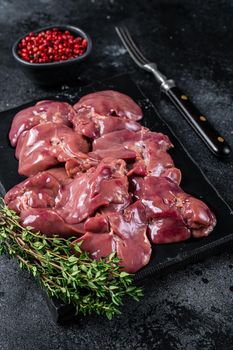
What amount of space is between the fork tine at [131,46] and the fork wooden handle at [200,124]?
0.42 m

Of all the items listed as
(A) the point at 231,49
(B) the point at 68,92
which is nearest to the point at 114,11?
(A) the point at 231,49

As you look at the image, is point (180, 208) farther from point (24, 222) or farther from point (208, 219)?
point (24, 222)

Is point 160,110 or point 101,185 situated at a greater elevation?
point 101,185

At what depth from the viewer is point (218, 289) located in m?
2.72

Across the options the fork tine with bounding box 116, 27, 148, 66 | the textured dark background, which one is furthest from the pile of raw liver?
Result: the fork tine with bounding box 116, 27, 148, 66

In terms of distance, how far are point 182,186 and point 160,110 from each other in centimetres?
81

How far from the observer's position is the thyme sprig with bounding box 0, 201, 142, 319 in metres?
2.34

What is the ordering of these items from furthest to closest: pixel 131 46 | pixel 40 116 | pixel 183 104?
1. pixel 131 46
2. pixel 183 104
3. pixel 40 116

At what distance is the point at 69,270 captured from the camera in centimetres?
235

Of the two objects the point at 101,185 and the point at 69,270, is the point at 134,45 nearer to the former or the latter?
the point at 101,185

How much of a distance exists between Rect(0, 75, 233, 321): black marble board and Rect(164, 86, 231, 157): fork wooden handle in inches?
6.9

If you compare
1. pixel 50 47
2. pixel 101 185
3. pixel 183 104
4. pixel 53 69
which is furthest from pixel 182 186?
pixel 50 47

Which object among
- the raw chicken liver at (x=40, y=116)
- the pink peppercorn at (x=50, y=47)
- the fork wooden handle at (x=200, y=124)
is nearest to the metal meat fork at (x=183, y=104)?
the fork wooden handle at (x=200, y=124)

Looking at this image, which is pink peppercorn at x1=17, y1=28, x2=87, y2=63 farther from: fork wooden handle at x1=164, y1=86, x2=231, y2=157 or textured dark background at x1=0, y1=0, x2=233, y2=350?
fork wooden handle at x1=164, y1=86, x2=231, y2=157
